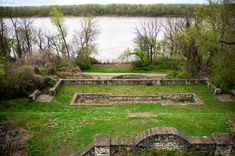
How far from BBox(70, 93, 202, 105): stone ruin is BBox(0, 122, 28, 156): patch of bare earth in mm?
8203

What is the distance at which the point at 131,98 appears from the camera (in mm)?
23891

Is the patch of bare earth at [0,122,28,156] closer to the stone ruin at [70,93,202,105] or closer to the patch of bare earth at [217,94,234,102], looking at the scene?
the stone ruin at [70,93,202,105]

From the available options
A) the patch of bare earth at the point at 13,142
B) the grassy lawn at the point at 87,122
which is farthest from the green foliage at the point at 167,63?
the patch of bare earth at the point at 13,142

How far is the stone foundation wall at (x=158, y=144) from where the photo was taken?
1229 centimetres

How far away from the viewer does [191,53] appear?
107 feet

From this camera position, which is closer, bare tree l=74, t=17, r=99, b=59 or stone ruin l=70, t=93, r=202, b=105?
stone ruin l=70, t=93, r=202, b=105

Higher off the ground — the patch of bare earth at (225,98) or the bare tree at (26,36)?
the bare tree at (26,36)

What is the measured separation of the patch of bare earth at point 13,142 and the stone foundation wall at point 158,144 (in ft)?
10.6

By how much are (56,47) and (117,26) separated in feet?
74.2

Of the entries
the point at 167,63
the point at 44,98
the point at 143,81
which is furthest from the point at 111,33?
the point at 44,98

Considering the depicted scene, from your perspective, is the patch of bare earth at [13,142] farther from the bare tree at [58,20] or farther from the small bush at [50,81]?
the bare tree at [58,20]

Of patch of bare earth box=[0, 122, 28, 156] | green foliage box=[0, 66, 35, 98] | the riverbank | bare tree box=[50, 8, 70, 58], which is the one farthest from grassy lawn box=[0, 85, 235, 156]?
bare tree box=[50, 8, 70, 58]

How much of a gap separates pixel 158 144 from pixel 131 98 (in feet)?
38.0

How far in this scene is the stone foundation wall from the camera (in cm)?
1229
